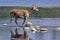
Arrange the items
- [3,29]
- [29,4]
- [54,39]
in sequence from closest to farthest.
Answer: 1. [54,39]
2. [3,29]
3. [29,4]

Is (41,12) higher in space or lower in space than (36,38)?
lower

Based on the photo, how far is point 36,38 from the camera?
919 cm

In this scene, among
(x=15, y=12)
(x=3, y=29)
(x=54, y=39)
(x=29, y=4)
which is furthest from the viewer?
(x=29, y=4)

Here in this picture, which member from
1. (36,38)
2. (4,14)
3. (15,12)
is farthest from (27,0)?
(36,38)

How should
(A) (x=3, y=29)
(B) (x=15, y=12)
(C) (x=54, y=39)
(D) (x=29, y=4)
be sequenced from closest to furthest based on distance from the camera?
(C) (x=54, y=39), (A) (x=3, y=29), (B) (x=15, y=12), (D) (x=29, y=4)

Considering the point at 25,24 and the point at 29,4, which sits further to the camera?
the point at 29,4

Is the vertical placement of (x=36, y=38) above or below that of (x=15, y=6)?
above

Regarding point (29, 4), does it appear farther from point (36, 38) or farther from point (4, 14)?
point (36, 38)

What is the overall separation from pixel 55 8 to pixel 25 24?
279 inches

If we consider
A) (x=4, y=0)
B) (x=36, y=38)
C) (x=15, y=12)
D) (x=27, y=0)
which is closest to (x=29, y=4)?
(x=27, y=0)

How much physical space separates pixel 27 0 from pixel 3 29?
742 centimetres

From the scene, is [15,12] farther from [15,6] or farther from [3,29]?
[15,6]

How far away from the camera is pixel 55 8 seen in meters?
18.7

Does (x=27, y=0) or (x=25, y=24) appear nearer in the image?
(x=25, y=24)
